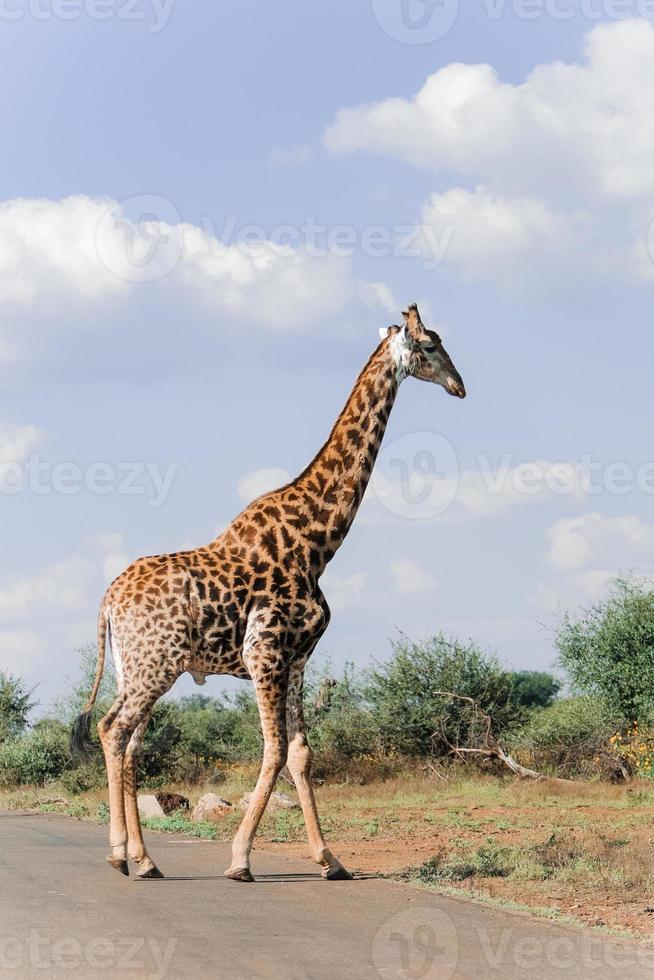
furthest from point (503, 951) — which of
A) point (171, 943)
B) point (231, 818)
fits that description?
point (231, 818)

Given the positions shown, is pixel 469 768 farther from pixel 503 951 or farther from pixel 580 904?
pixel 503 951

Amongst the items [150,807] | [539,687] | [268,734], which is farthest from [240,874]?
[539,687]

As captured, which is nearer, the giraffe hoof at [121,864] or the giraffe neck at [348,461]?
the giraffe hoof at [121,864]

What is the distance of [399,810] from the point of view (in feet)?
57.0

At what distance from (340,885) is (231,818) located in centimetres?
579

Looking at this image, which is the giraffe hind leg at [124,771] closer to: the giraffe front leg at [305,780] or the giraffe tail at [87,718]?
the giraffe tail at [87,718]

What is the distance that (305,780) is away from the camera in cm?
1010

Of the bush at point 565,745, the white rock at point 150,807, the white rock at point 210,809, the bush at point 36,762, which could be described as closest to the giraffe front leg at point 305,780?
the white rock at point 210,809

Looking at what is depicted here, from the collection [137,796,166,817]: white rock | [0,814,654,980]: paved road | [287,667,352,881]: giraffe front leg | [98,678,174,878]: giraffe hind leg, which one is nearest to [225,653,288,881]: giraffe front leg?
[287,667,352,881]: giraffe front leg

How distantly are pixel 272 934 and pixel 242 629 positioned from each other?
3105 millimetres

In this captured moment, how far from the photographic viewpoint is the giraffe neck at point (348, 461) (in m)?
10.5

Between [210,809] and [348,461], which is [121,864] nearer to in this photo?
[348,461]

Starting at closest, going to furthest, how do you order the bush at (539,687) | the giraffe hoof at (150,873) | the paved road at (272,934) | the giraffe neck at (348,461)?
the paved road at (272,934)
the giraffe hoof at (150,873)
the giraffe neck at (348,461)
the bush at (539,687)

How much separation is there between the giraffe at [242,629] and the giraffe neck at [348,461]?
2 centimetres
